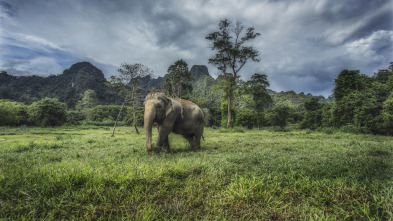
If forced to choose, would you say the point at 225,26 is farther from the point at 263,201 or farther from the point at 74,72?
the point at 74,72

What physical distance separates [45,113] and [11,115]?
15.4ft

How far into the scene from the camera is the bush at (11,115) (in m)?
28.3

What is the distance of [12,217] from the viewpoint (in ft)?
4.94

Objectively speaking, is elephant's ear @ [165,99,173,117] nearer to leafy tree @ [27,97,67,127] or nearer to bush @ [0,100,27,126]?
leafy tree @ [27,97,67,127]

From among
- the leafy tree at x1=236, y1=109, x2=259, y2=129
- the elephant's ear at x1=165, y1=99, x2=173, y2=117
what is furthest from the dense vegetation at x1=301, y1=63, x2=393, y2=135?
the elephant's ear at x1=165, y1=99, x2=173, y2=117

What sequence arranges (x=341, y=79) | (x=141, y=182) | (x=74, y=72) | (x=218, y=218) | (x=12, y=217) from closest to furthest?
(x=12, y=217), (x=218, y=218), (x=141, y=182), (x=341, y=79), (x=74, y=72)

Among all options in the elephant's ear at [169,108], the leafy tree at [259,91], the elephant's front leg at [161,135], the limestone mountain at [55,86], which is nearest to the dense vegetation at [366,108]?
the leafy tree at [259,91]

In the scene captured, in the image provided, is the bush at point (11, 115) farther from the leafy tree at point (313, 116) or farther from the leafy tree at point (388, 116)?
the leafy tree at point (313, 116)

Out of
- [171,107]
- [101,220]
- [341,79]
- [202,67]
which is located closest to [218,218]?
[101,220]

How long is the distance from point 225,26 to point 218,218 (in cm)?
3164

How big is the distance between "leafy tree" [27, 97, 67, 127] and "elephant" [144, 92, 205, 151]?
35.1 m

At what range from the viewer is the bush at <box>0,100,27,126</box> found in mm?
28273

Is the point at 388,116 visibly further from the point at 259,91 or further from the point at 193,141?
the point at 259,91

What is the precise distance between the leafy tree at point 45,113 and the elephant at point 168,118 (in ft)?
115
